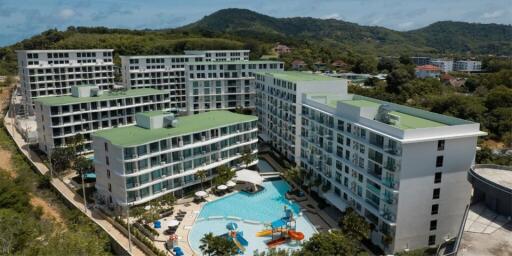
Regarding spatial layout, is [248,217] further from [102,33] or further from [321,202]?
[102,33]

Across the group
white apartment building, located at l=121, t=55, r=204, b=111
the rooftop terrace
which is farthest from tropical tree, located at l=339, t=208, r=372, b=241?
white apartment building, located at l=121, t=55, r=204, b=111

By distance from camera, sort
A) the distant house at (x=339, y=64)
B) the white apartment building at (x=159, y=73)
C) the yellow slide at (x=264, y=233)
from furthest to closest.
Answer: the distant house at (x=339, y=64)
the white apartment building at (x=159, y=73)
the yellow slide at (x=264, y=233)

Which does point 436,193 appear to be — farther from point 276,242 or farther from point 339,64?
point 339,64

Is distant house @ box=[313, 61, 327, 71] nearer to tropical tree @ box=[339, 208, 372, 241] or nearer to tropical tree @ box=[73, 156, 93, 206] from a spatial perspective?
tropical tree @ box=[73, 156, 93, 206]

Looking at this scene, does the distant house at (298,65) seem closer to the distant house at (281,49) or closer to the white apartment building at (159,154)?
the distant house at (281,49)

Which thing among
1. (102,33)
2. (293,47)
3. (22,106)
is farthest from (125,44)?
(293,47)

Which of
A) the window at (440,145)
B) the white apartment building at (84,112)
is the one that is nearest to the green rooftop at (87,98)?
the white apartment building at (84,112)
